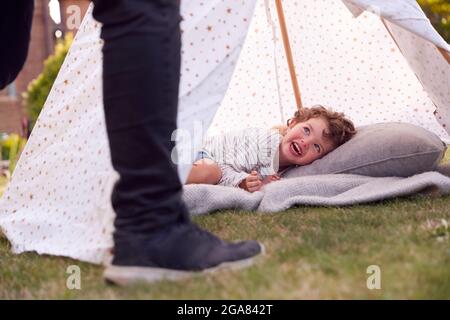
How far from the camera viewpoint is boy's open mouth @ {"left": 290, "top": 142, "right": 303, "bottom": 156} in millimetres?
3066

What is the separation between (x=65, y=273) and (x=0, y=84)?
740mm

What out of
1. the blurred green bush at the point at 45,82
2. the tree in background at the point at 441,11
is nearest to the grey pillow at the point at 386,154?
the tree in background at the point at 441,11

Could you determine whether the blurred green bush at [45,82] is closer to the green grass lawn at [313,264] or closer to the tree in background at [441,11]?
the tree in background at [441,11]

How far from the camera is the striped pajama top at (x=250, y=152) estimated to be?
3080 mm

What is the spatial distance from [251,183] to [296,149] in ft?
0.93

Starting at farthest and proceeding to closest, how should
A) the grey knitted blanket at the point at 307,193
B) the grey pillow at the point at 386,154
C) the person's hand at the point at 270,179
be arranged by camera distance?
the person's hand at the point at 270,179
the grey pillow at the point at 386,154
the grey knitted blanket at the point at 307,193

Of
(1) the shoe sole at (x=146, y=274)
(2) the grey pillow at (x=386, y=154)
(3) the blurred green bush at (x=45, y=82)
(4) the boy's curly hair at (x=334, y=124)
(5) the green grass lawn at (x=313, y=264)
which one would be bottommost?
(5) the green grass lawn at (x=313, y=264)

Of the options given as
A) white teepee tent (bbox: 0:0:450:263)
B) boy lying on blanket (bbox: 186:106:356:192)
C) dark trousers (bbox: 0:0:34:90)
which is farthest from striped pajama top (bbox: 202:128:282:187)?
dark trousers (bbox: 0:0:34:90)

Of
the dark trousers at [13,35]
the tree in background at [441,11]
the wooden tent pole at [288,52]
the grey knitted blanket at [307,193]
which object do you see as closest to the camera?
the dark trousers at [13,35]

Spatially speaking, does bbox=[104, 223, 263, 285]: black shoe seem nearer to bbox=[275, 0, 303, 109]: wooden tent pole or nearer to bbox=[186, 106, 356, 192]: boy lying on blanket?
bbox=[186, 106, 356, 192]: boy lying on blanket

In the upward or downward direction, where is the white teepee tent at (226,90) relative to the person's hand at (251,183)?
upward

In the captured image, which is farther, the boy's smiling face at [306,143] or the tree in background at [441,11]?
the tree in background at [441,11]

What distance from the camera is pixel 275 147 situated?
3072 mm

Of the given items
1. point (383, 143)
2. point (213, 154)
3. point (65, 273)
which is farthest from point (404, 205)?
point (65, 273)
